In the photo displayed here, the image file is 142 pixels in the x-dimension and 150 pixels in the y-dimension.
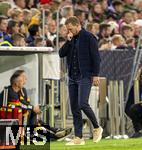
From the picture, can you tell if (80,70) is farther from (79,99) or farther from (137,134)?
(137,134)

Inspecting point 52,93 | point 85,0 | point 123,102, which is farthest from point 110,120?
point 85,0

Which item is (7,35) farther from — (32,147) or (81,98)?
(32,147)

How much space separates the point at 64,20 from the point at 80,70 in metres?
7.49

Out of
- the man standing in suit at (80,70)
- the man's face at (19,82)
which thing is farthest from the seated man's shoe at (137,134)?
the man standing in suit at (80,70)

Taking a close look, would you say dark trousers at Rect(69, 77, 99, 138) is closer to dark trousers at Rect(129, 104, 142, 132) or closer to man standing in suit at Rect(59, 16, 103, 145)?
man standing in suit at Rect(59, 16, 103, 145)

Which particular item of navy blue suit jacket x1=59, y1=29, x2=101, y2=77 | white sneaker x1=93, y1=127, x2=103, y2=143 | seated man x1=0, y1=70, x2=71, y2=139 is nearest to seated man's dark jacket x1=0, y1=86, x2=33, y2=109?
seated man x1=0, y1=70, x2=71, y2=139

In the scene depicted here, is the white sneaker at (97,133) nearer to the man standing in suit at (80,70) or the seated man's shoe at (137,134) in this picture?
the man standing in suit at (80,70)

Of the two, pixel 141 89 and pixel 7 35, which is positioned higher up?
pixel 7 35

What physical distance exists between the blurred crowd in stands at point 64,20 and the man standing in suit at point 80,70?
9.83 feet

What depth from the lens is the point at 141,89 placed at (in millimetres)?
21203

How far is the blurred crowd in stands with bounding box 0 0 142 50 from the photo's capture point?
69.2ft

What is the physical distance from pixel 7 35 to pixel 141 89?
3.41 m

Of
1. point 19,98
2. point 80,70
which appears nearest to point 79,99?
point 80,70

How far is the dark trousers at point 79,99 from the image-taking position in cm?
1609
